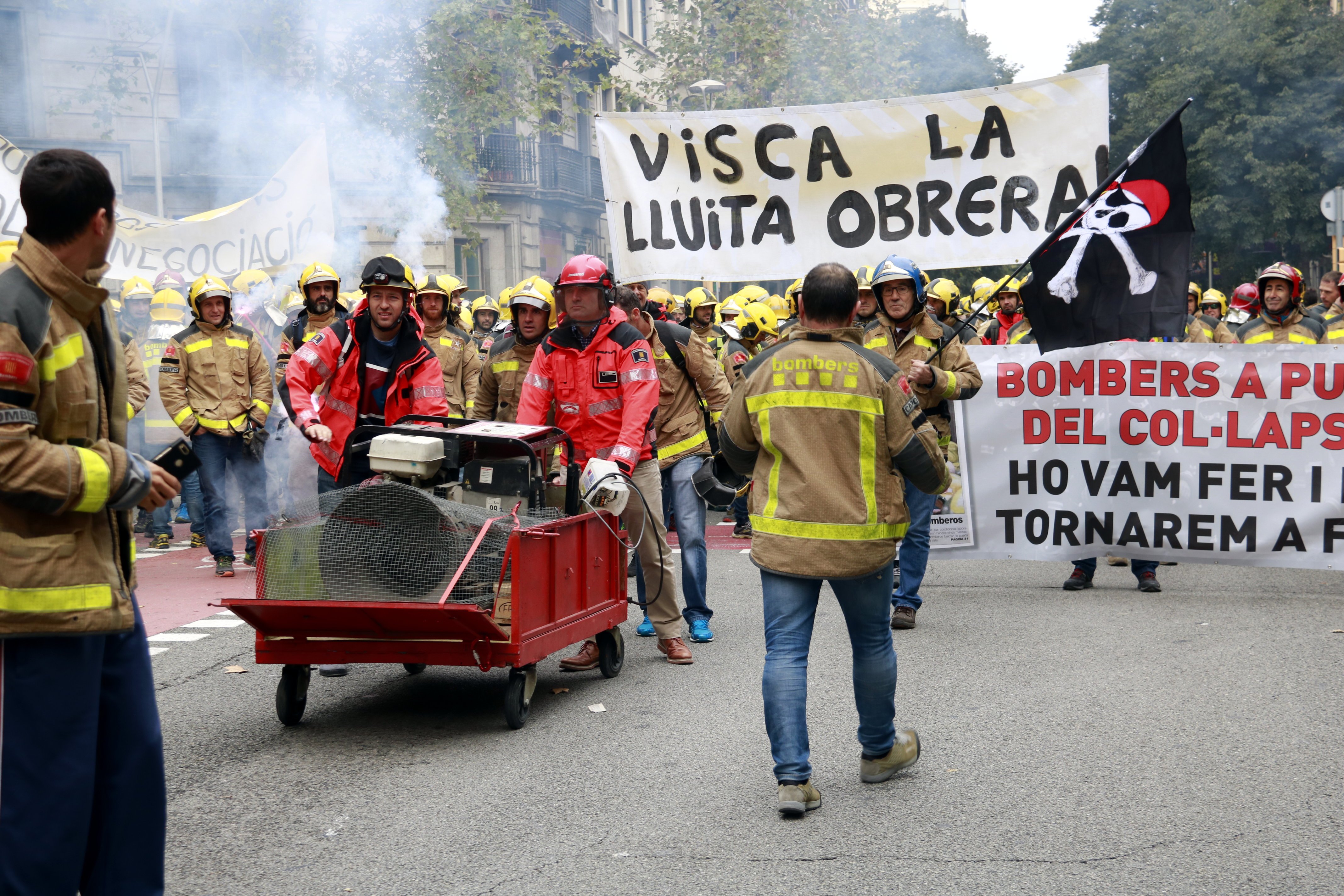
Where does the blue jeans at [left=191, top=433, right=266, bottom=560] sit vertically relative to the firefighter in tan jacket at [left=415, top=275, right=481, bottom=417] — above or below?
below

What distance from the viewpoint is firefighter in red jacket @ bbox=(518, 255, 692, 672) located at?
713 centimetres

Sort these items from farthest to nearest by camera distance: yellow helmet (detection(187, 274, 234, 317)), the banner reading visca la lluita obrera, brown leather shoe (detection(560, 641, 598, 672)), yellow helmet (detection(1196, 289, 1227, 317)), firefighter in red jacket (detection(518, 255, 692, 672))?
yellow helmet (detection(1196, 289, 1227, 317)) → yellow helmet (detection(187, 274, 234, 317)) → the banner reading visca la lluita obrera → brown leather shoe (detection(560, 641, 598, 672)) → firefighter in red jacket (detection(518, 255, 692, 672))

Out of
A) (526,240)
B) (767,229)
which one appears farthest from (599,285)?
(526,240)

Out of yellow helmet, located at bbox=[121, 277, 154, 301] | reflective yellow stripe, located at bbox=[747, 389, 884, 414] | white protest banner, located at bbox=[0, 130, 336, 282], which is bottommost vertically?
reflective yellow stripe, located at bbox=[747, 389, 884, 414]

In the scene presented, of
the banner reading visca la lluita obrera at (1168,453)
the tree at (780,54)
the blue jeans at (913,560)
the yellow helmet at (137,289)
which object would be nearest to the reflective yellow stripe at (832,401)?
the blue jeans at (913,560)

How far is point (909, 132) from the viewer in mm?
8531

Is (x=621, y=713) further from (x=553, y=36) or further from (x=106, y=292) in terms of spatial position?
(x=553, y=36)

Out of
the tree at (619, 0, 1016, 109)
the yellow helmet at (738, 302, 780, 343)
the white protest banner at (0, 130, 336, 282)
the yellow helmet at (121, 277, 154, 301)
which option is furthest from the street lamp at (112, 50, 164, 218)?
the yellow helmet at (738, 302, 780, 343)

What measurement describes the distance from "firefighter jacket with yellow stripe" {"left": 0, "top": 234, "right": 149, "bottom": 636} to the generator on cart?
2.31m

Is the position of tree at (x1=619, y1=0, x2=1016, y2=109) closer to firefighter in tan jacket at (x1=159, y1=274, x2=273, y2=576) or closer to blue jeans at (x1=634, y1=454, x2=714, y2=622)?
firefighter in tan jacket at (x1=159, y1=274, x2=273, y2=576)

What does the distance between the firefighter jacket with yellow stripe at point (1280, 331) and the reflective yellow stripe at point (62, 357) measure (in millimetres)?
9474

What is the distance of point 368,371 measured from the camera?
7008mm

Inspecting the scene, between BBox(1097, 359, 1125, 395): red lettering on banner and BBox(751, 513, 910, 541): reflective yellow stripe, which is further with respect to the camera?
BBox(1097, 359, 1125, 395): red lettering on banner

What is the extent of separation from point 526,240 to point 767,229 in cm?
3136
